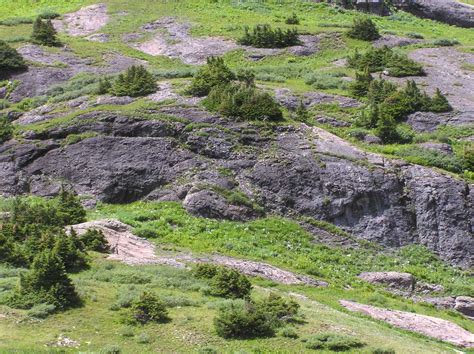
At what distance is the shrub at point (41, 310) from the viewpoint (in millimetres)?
17072

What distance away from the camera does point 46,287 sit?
59.7 feet

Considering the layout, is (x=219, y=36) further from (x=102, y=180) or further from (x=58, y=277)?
(x=58, y=277)

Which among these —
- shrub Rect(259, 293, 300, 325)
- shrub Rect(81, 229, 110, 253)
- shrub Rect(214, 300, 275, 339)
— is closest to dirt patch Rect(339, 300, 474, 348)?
shrub Rect(259, 293, 300, 325)

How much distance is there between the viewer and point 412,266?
27.4 meters

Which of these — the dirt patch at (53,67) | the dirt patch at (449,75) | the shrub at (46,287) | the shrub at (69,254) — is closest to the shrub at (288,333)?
the shrub at (46,287)

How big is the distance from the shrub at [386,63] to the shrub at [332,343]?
2819 centimetres

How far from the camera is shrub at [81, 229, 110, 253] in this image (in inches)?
930

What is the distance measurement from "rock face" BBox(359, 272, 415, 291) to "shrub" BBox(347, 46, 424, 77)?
1960 cm

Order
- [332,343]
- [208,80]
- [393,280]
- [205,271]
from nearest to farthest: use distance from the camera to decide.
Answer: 1. [332,343]
2. [205,271]
3. [393,280]
4. [208,80]

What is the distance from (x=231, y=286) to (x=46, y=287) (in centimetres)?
558

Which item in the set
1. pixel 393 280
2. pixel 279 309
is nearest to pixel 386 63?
pixel 393 280

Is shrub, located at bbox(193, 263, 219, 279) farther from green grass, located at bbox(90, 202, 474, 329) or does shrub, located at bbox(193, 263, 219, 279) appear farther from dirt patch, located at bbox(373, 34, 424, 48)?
dirt patch, located at bbox(373, 34, 424, 48)

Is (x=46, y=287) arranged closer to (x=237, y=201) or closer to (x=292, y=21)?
A: (x=237, y=201)

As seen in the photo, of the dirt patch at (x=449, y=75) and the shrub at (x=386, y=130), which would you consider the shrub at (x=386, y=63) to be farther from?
the shrub at (x=386, y=130)
